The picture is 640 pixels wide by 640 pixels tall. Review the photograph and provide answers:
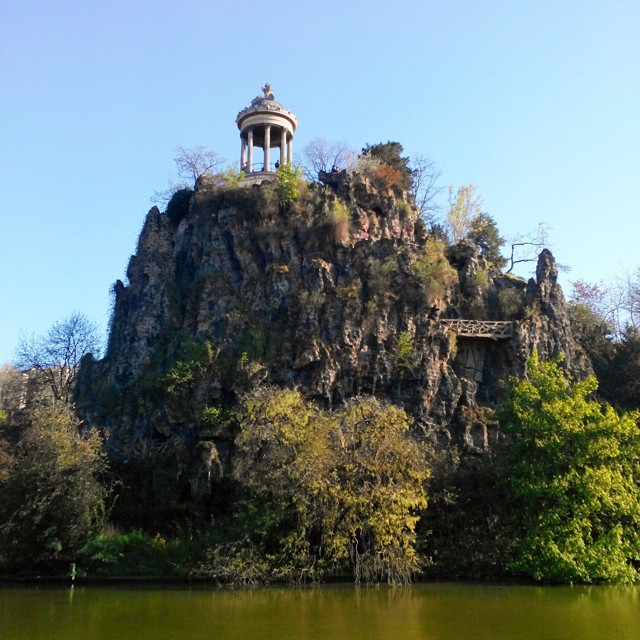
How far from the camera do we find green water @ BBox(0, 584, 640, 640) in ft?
45.0

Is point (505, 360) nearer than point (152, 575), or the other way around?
point (152, 575)

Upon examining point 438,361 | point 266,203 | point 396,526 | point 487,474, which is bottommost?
point 396,526

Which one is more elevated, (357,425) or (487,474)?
(357,425)

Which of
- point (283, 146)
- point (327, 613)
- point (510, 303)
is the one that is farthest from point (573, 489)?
point (283, 146)

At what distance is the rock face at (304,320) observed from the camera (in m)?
31.7

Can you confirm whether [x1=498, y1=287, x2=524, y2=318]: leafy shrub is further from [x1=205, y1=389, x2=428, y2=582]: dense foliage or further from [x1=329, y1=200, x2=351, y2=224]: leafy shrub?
[x1=205, y1=389, x2=428, y2=582]: dense foliage

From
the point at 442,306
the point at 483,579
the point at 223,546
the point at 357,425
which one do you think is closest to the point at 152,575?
the point at 223,546

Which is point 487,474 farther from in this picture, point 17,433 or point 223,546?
point 17,433

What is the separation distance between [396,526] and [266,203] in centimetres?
2109

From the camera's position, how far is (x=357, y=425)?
2412 centimetres

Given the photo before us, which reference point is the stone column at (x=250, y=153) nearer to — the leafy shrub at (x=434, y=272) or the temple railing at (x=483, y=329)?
the leafy shrub at (x=434, y=272)

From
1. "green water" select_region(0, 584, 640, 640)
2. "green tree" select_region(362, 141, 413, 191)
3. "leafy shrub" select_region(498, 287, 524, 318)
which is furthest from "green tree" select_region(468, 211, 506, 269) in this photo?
"green water" select_region(0, 584, 640, 640)

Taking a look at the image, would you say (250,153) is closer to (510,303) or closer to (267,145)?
(267,145)

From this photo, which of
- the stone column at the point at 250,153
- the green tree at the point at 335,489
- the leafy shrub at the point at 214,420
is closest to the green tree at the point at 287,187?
the stone column at the point at 250,153
